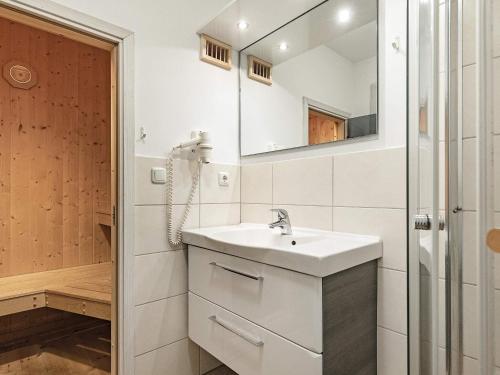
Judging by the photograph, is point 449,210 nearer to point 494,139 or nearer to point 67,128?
point 494,139

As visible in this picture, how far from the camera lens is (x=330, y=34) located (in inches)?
56.7

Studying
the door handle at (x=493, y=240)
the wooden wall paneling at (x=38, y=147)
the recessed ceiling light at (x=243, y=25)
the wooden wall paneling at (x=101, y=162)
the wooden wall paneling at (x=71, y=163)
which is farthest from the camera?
the wooden wall paneling at (x=101, y=162)

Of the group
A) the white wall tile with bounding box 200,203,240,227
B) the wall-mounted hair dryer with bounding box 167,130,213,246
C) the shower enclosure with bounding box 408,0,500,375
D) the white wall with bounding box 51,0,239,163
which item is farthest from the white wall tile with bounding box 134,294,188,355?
the shower enclosure with bounding box 408,0,500,375

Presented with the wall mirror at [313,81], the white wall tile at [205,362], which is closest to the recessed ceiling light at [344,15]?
the wall mirror at [313,81]

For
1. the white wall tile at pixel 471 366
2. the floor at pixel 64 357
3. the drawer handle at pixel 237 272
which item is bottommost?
the floor at pixel 64 357

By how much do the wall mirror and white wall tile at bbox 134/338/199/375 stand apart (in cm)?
118

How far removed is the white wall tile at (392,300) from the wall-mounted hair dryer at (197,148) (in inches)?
39.4

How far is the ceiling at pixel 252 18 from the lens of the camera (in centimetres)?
145

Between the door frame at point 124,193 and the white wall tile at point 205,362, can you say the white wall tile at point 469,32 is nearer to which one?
the door frame at point 124,193

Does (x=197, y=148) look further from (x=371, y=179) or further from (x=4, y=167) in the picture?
(x=4, y=167)

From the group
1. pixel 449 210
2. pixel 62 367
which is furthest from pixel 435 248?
pixel 62 367

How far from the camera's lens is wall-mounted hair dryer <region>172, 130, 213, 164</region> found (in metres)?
1.48

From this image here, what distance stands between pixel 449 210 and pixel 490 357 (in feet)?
0.88

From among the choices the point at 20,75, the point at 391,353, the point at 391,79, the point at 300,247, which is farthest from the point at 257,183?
the point at 20,75
